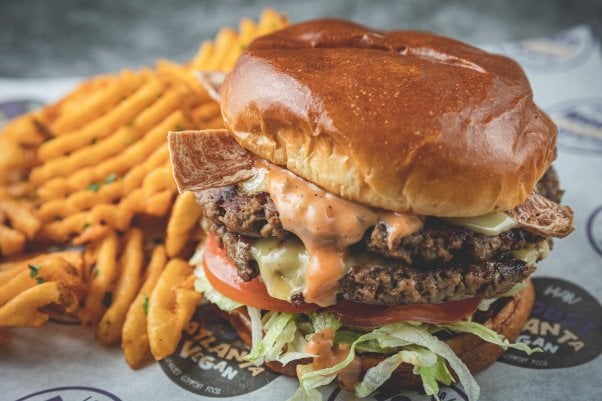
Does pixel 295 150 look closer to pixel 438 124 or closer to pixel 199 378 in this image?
pixel 438 124

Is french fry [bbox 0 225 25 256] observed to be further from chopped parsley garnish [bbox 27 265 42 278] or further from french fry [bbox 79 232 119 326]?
french fry [bbox 79 232 119 326]

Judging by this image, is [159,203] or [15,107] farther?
[15,107]

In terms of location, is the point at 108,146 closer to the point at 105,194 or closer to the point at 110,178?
the point at 110,178

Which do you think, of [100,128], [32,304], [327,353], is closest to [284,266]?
[327,353]

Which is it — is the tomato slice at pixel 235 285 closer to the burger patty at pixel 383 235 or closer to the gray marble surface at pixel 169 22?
the burger patty at pixel 383 235

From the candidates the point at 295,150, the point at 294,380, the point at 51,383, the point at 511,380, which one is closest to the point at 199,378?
the point at 294,380

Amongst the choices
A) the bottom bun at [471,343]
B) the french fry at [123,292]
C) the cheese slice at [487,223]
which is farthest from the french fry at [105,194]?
the cheese slice at [487,223]
